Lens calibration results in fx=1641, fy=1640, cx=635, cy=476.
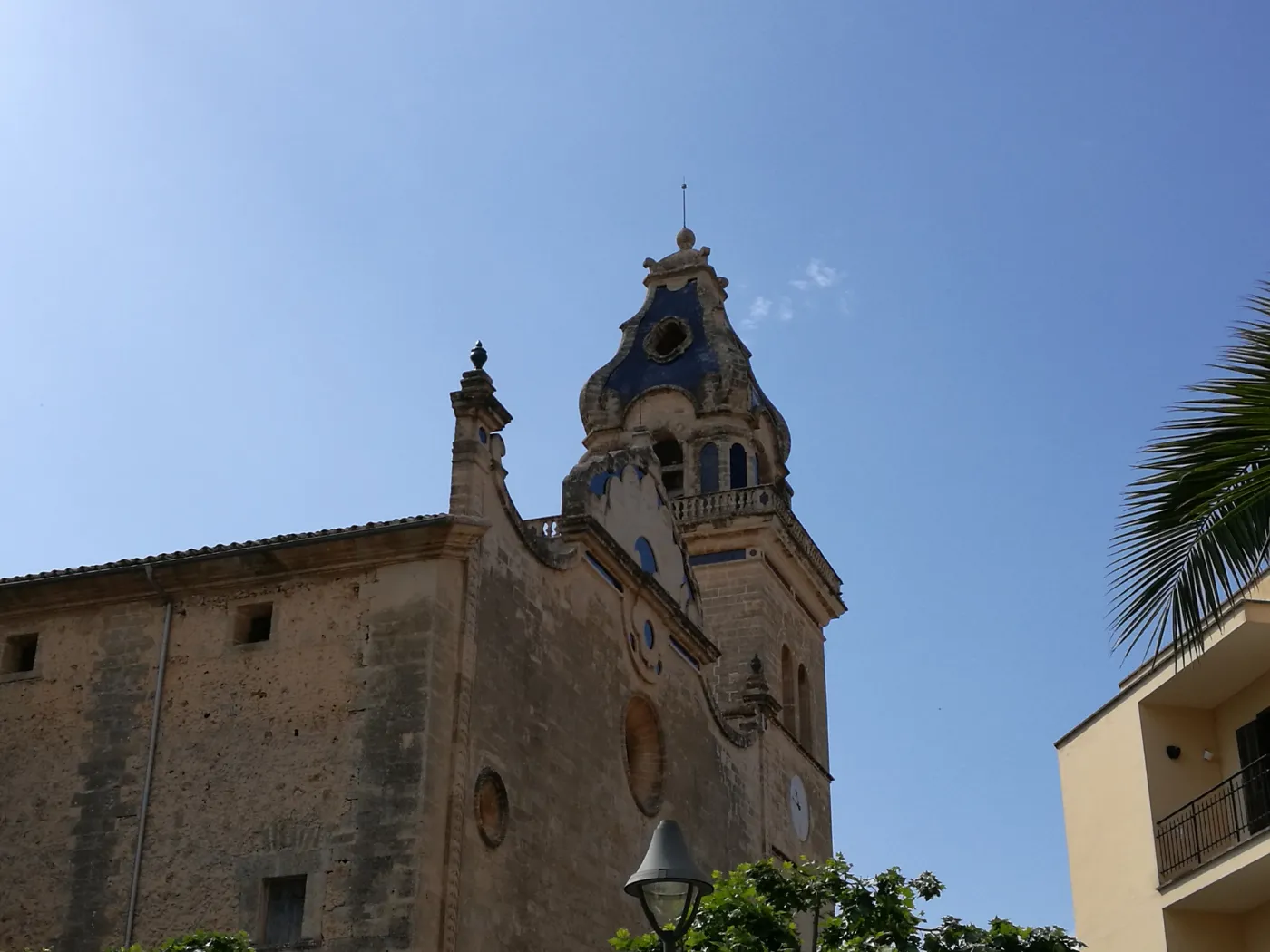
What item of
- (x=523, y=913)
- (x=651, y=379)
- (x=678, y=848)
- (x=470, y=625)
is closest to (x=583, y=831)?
(x=523, y=913)

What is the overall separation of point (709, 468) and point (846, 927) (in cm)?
1900

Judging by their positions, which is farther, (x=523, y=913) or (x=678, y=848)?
(x=523, y=913)

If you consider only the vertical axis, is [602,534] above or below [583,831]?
above

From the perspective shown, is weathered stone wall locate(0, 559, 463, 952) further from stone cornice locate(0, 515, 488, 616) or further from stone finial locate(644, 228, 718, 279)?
stone finial locate(644, 228, 718, 279)

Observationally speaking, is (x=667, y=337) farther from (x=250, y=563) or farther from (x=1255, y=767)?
(x=1255, y=767)

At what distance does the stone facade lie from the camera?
1627cm

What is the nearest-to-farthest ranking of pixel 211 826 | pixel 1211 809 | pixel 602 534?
1. pixel 1211 809
2. pixel 211 826
3. pixel 602 534

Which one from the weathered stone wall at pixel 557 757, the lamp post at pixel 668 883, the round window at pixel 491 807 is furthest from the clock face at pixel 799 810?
the lamp post at pixel 668 883

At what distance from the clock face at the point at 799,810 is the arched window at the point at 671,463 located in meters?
6.12

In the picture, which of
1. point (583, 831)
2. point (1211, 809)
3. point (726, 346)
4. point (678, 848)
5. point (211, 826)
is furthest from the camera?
point (726, 346)

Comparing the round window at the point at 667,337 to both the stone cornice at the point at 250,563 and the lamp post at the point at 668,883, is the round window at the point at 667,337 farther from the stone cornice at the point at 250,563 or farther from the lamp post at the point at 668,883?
the lamp post at the point at 668,883

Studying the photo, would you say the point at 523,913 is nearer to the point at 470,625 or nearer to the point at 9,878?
the point at 470,625

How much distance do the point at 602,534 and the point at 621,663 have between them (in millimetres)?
1770

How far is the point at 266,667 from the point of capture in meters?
17.5
